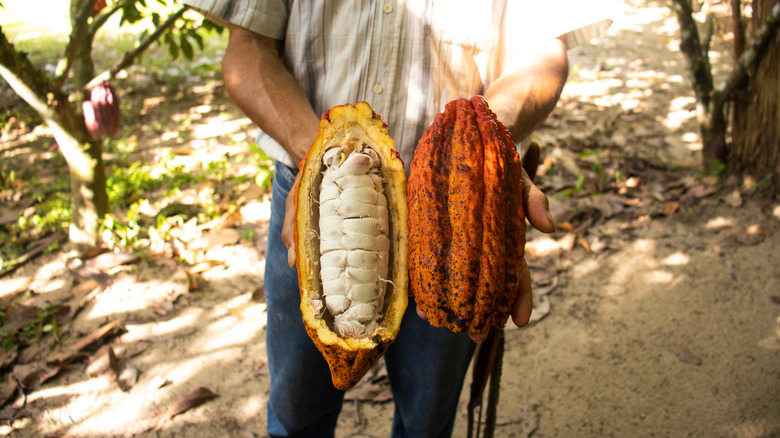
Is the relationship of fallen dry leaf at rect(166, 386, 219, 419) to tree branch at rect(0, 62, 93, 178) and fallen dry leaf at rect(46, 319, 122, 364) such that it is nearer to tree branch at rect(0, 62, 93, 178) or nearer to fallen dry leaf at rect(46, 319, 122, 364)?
fallen dry leaf at rect(46, 319, 122, 364)

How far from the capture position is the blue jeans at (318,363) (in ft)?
4.69

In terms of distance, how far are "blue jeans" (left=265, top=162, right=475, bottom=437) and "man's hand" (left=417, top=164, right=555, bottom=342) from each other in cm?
34

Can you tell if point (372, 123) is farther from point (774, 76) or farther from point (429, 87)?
point (774, 76)

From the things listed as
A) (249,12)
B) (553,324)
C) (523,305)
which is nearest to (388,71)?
(249,12)

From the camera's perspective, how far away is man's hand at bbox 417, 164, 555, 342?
103cm

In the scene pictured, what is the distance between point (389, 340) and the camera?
1093 mm

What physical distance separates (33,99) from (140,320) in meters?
1.16

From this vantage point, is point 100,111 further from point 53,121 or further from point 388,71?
point 388,71

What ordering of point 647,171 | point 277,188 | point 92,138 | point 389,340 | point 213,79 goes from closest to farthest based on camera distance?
point 389,340
point 277,188
point 92,138
point 647,171
point 213,79

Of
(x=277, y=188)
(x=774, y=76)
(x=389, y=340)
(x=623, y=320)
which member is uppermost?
(x=277, y=188)

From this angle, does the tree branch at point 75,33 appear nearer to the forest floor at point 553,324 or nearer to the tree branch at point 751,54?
the forest floor at point 553,324

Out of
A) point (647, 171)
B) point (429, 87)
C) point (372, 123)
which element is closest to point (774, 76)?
point (647, 171)

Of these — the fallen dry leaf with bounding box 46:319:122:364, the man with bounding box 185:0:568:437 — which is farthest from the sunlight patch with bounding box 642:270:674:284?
the fallen dry leaf with bounding box 46:319:122:364

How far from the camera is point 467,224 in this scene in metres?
1.01
